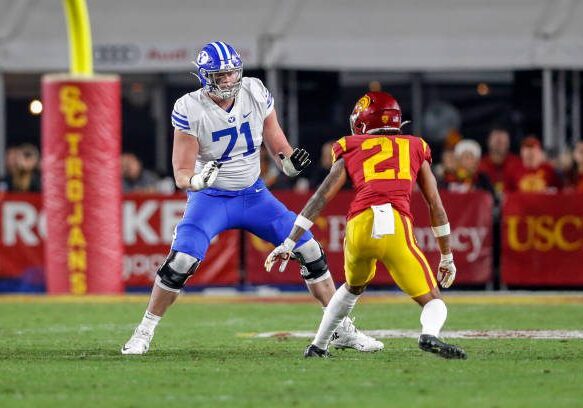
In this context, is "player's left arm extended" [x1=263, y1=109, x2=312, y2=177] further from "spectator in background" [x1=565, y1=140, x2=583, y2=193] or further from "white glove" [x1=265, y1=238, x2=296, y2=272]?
"spectator in background" [x1=565, y1=140, x2=583, y2=193]

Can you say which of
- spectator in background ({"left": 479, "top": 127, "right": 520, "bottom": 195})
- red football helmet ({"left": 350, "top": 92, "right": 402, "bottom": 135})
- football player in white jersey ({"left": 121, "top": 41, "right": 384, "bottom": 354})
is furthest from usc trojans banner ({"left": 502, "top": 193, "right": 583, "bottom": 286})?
red football helmet ({"left": 350, "top": 92, "right": 402, "bottom": 135})

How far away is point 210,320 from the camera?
38.6ft

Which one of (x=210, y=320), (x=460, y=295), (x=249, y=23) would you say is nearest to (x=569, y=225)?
(x=460, y=295)

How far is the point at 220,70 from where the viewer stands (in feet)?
29.1

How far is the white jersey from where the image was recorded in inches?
352

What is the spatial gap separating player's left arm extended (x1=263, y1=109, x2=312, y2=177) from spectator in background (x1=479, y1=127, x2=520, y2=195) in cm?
648

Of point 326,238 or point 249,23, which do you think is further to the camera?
point 249,23

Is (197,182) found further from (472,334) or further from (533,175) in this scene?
(533,175)

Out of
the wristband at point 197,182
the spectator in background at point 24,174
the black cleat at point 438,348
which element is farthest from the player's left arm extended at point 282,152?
the spectator in background at point 24,174

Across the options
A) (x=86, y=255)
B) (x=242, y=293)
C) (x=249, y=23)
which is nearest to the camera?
(x=86, y=255)

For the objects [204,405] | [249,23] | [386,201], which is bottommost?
[204,405]

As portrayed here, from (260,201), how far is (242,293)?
6344 mm

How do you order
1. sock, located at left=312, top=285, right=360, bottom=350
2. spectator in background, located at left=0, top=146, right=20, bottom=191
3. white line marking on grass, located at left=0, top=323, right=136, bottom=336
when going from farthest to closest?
spectator in background, located at left=0, top=146, right=20, bottom=191 → white line marking on grass, located at left=0, top=323, right=136, bottom=336 → sock, located at left=312, top=285, right=360, bottom=350

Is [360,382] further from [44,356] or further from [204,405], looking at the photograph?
[44,356]
